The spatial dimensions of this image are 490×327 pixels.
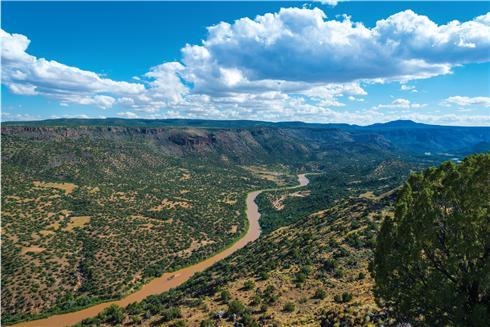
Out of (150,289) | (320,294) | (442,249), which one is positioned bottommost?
(150,289)

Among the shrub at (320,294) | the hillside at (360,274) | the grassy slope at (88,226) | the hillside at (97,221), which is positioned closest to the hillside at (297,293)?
the shrub at (320,294)

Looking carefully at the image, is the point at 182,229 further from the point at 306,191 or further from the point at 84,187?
the point at 306,191

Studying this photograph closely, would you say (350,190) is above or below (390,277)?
below

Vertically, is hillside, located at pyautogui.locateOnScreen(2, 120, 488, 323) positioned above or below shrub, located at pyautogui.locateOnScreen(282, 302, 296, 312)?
below

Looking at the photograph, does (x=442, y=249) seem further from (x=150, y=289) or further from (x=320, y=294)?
(x=150, y=289)

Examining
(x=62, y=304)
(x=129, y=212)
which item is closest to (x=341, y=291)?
(x=62, y=304)

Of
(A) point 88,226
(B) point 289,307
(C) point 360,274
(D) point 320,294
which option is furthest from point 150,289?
(C) point 360,274

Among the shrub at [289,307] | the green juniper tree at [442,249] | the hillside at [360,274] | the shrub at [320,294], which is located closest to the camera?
the green juniper tree at [442,249]

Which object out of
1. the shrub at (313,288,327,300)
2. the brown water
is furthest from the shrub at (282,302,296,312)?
the brown water

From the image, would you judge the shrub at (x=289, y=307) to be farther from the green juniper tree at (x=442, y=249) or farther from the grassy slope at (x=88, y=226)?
the grassy slope at (x=88, y=226)

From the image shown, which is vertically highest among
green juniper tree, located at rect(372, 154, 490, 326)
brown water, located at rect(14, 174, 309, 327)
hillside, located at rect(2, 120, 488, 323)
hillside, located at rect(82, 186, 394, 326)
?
green juniper tree, located at rect(372, 154, 490, 326)

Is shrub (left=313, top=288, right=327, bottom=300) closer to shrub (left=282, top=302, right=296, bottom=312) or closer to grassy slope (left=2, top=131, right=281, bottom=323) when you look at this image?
shrub (left=282, top=302, right=296, bottom=312)
